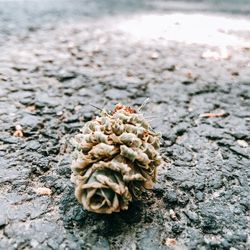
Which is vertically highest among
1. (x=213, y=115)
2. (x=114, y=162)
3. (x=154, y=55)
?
(x=114, y=162)

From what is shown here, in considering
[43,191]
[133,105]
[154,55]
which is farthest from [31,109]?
[154,55]

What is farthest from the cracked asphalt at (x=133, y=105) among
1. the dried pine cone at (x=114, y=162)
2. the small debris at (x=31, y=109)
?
the dried pine cone at (x=114, y=162)

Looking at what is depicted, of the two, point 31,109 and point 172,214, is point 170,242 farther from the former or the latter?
point 31,109

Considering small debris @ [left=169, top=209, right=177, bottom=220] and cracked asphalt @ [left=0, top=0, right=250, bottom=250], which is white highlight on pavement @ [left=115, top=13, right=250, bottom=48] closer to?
cracked asphalt @ [left=0, top=0, right=250, bottom=250]

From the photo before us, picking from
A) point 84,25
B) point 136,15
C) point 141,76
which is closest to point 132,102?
point 141,76

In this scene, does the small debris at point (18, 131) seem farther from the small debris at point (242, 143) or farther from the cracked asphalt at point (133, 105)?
the small debris at point (242, 143)

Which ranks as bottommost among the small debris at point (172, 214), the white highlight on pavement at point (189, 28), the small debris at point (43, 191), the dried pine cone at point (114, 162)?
the white highlight on pavement at point (189, 28)
